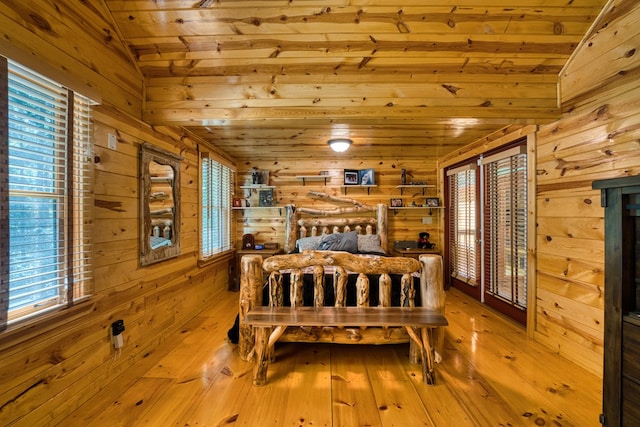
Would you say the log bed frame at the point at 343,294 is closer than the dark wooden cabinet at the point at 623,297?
No

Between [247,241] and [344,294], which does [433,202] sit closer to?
[344,294]

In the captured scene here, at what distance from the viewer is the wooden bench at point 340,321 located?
1.76 m

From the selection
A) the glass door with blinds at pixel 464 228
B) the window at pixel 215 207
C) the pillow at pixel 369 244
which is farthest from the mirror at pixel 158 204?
the glass door with blinds at pixel 464 228

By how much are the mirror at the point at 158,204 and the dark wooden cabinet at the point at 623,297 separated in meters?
3.04

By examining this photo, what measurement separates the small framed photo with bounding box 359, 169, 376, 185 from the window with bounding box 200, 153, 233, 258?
2.28 meters

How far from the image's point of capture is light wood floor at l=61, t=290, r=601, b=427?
1539 millimetres

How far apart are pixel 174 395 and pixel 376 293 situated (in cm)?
167

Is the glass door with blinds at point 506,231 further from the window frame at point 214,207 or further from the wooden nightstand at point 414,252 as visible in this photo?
the window frame at point 214,207

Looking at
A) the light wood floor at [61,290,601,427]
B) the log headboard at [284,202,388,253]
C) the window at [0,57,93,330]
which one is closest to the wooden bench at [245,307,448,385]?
the light wood floor at [61,290,601,427]

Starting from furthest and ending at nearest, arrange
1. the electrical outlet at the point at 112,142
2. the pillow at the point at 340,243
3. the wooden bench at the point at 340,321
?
the pillow at the point at 340,243 → the electrical outlet at the point at 112,142 → the wooden bench at the point at 340,321

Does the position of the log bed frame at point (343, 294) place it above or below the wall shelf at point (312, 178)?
below

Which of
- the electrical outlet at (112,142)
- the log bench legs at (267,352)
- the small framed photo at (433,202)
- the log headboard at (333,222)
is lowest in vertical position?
the log bench legs at (267,352)

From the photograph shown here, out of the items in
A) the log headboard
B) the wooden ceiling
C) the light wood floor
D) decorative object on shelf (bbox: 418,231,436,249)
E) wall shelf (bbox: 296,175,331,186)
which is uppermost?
the wooden ceiling

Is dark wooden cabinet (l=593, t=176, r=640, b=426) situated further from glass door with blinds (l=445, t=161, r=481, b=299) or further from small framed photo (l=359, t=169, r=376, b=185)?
small framed photo (l=359, t=169, r=376, b=185)
